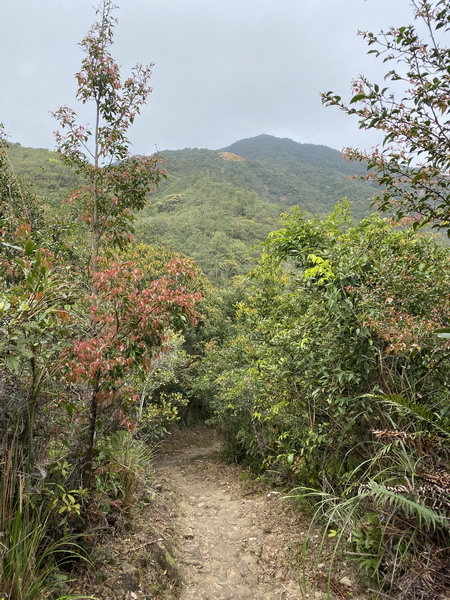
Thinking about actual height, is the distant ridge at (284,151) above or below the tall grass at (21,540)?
above

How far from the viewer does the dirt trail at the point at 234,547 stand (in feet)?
10.5

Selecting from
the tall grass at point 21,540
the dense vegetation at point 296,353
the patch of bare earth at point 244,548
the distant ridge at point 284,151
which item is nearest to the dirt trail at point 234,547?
the patch of bare earth at point 244,548

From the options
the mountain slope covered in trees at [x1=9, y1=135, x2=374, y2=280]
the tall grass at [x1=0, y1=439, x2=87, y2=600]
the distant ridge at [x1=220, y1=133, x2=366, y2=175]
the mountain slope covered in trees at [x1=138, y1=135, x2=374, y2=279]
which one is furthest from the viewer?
the distant ridge at [x1=220, y1=133, x2=366, y2=175]

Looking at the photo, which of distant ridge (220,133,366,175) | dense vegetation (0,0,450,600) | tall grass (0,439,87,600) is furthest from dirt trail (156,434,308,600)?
distant ridge (220,133,366,175)

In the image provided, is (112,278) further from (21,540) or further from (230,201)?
(230,201)

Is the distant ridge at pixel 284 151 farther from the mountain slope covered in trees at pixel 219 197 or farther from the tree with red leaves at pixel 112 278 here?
the tree with red leaves at pixel 112 278

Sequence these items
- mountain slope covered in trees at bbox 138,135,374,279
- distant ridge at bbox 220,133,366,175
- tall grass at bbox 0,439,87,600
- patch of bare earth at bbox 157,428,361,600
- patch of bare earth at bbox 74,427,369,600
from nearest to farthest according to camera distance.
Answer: tall grass at bbox 0,439,87,600 < patch of bare earth at bbox 74,427,369,600 < patch of bare earth at bbox 157,428,361,600 < mountain slope covered in trees at bbox 138,135,374,279 < distant ridge at bbox 220,133,366,175

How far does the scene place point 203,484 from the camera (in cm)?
762

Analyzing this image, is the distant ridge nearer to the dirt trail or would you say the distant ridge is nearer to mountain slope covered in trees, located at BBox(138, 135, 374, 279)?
mountain slope covered in trees, located at BBox(138, 135, 374, 279)

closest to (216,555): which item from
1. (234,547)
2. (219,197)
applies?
(234,547)

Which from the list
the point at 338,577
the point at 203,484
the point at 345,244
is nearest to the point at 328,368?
the point at 345,244

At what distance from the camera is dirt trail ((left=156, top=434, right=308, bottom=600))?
319 cm

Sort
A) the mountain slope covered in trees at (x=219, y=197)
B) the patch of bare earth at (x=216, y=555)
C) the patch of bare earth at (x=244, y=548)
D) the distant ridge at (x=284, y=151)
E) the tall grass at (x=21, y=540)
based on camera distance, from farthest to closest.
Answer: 1. the distant ridge at (x=284, y=151)
2. the mountain slope covered in trees at (x=219, y=197)
3. the patch of bare earth at (x=244, y=548)
4. the patch of bare earth at (x=216, y=555)
5. the tall grass at (x=21, y=540)

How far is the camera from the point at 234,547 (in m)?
4.11
